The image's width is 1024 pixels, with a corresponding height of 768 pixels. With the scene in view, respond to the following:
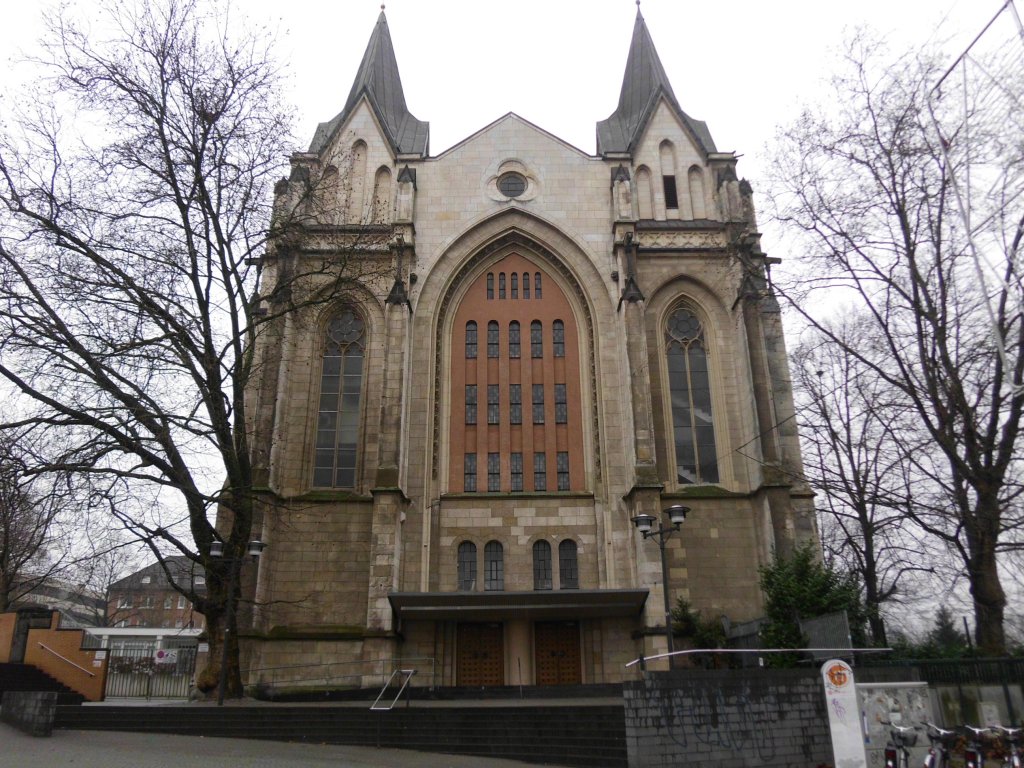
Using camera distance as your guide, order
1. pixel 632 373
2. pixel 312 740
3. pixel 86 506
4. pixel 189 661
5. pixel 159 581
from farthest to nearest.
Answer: pixel 159 581, pixel 189 661, pixel 632 373, pixel 86 506, pixel 312 740

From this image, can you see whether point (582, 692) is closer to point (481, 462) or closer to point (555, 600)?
point (555, 600)

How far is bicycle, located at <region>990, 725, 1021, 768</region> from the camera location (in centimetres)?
894

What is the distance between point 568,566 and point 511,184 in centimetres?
1340

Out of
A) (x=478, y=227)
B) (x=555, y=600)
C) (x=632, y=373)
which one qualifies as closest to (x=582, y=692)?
(x=555, y=600)

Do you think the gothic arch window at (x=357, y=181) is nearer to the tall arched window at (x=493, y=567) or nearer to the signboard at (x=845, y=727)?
the tall arched window at (x=493, y=567)

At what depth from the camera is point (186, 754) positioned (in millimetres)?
11500

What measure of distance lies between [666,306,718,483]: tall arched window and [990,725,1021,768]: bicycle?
45.7ft

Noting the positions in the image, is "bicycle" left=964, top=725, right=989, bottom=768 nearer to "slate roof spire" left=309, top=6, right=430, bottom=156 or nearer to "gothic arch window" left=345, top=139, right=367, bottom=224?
"gothic arch window" left=345, top=139, right=367, bottom=224

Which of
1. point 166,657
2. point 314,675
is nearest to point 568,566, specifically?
point 314,675

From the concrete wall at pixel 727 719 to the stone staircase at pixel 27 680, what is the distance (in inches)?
558

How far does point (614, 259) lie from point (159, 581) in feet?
184

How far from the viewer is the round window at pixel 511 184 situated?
26922 millimetres

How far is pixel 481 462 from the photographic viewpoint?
23.9 meters

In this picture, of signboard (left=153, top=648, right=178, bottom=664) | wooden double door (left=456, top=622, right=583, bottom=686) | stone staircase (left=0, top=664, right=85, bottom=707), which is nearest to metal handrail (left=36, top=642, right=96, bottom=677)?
stone staircase (left=0, top=664, right=85, bottom=707)
